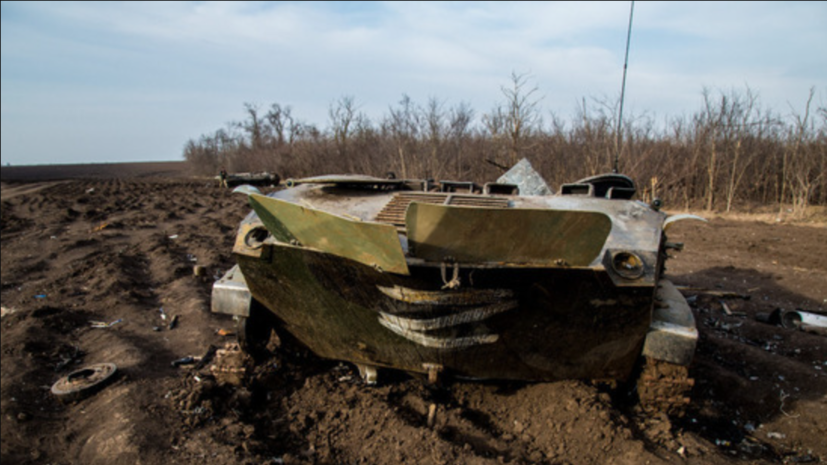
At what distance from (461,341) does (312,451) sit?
1176 millimetres

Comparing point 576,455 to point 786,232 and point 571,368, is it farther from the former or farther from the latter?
point 786,232

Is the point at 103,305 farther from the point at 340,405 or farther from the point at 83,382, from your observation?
the point at 340,405

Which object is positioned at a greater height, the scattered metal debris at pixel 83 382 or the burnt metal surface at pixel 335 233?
the burnt metal surface at pixel 335 233

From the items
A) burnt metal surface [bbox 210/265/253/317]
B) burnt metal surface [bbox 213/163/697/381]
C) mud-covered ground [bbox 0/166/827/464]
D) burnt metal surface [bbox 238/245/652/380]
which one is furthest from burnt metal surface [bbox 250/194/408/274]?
mud-covered ground [bbox 0/166/827/464]

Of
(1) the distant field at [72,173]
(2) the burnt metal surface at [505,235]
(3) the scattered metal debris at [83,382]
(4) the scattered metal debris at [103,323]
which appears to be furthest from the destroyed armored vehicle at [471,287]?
(1) the distant field at [72,173]

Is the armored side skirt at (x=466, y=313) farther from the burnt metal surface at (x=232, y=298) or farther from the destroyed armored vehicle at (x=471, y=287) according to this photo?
the burnt metal surface at (x=232, y=298)

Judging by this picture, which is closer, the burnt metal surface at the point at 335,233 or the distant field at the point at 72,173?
the burnt metal surface at the point at 335,233

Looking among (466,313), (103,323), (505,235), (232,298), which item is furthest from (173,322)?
(505,235)

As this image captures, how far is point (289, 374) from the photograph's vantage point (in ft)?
14.1

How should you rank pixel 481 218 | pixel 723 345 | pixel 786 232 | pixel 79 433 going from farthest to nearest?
pixel 786 232 → pixel 723 345 → pixel 79 433 → pixel 481 218

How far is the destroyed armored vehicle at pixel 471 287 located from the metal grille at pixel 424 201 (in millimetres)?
14

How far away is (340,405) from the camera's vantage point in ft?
12.5

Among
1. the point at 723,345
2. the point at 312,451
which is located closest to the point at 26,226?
the point at 312,451

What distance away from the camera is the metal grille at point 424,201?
11.6 feet
